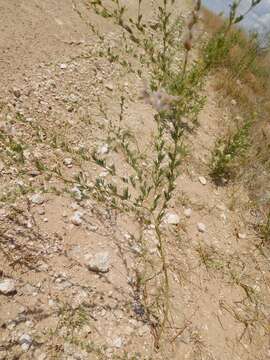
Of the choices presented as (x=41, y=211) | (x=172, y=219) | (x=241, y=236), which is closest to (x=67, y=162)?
(x=41, y=211)

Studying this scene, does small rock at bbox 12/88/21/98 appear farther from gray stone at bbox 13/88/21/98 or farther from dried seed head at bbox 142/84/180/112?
dried seed head at bbox 142/84/180/112

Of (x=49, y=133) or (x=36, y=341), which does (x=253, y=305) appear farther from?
(x=49, y=133)

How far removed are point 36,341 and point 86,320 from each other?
0.30 metres

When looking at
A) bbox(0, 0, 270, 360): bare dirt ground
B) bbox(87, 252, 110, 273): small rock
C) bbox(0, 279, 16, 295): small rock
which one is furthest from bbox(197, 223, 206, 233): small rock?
bbox(0, 279, 16, 295): small rock

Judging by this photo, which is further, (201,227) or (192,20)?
(201,227)

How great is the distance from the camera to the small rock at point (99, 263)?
2.24 metres

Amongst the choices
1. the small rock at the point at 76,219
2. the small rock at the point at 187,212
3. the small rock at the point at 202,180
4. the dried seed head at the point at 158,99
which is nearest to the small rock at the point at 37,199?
the small rock at the point at 76,219

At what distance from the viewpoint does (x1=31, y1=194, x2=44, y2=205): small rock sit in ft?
8.05

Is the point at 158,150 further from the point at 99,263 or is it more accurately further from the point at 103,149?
the point at 103,149

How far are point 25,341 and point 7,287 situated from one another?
0.33m

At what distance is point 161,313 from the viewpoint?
2.20 meters

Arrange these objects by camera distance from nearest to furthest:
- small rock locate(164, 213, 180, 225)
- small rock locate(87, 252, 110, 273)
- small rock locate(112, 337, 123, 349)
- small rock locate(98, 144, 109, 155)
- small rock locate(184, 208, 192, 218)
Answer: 1. small rock locate(112, 337, 123, 349)
2. small rock locate(87, 252, 110, 273)
3. small rock locate(164, 213, 180, 225)
4. small rock locate(184, 208, 192, 218)
5. small rock locate(98, 144, 109, 155)

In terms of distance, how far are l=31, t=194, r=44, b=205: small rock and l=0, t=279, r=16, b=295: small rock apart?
0.62 metres

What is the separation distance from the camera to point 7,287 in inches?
78.2
